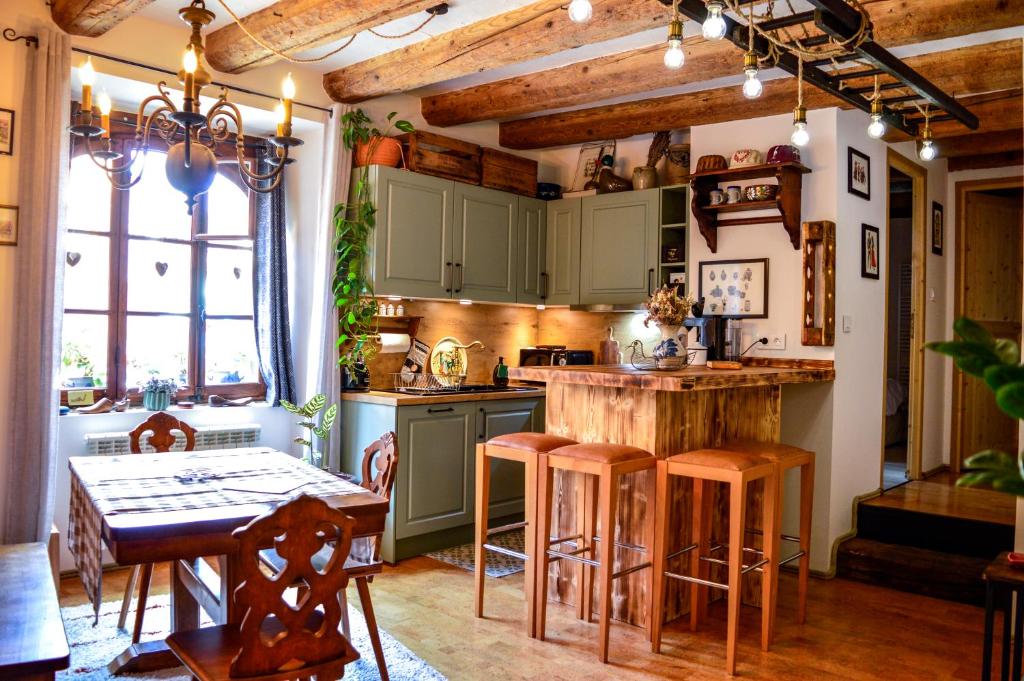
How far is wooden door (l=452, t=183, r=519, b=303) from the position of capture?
17.1 feet

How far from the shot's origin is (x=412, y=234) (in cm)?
489

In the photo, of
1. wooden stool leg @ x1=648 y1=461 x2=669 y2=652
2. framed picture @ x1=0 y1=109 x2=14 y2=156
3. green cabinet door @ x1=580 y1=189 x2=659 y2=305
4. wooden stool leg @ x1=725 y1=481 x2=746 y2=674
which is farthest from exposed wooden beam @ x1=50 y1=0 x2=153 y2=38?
wooden stool leg @ x1=725 y1=481 x2=746 y2=674

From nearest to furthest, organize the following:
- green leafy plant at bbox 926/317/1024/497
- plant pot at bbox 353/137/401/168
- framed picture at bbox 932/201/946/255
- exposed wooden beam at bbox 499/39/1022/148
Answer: green leafy plant at bbox 926/317/1024/497 → exposed wooden beam at bbox 499/39/1022/148 → plant pot at bbox 353/137/401/168 → framed picture at bbox 932/201/946/255

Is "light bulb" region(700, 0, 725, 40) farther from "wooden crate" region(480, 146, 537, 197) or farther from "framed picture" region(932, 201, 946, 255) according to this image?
"framed picture" region(932, 201, 946, 255)

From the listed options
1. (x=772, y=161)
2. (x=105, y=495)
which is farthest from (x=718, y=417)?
(x=105, y=495)

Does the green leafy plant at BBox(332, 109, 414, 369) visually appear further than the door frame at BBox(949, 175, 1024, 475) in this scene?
No

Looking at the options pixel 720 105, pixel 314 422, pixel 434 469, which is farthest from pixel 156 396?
pixel 720 105

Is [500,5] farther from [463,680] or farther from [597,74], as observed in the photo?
[463,680]

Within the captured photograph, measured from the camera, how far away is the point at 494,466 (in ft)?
16.5

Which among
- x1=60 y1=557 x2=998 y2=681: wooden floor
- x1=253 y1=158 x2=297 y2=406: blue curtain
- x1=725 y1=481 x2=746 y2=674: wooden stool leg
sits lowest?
x1=60 y1=557 x2=998 y2=681: wooden floor

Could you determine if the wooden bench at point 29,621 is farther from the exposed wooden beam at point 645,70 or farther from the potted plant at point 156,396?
the exposed wooden beam at point 645,70

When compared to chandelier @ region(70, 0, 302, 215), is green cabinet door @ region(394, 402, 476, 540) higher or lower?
lower

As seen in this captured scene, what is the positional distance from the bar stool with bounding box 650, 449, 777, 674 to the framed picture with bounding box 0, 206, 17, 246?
3.05 metres

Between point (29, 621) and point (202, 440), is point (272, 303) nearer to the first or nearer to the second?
point (202, 440)
